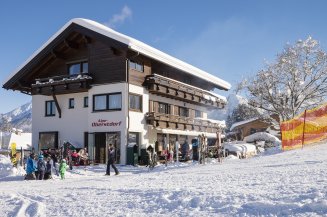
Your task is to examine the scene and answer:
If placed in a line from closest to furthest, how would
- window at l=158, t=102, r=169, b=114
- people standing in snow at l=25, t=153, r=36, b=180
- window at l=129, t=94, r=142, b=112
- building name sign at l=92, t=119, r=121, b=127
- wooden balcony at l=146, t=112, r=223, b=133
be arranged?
people standing in snow at l=25, t=153, r=36, b=180 < building name sign at l=92, t=119, r=121, b=127 < window at l=129, t=94, r=142, b=112 < wooden balcony at l=146, t=112, r=223, b=133 < window at l=158, t=102, r=169, b=114

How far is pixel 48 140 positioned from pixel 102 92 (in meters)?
Result: 6.59

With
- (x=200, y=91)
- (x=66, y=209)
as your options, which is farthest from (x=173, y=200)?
(x=200, y=91)

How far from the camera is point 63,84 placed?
2827 cm

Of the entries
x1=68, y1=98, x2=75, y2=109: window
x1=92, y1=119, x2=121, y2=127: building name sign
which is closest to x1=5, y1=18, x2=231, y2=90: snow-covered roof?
x1=68, y1=98, x2=75, y2=109: window

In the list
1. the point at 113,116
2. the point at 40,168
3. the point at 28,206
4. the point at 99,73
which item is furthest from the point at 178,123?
the point at 28,206

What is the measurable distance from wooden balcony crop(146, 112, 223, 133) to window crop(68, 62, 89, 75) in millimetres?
5880

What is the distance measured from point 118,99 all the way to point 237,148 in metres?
9.23

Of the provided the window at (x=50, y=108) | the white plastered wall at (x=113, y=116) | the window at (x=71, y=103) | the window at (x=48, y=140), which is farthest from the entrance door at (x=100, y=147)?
the window at (x=50, y=108)

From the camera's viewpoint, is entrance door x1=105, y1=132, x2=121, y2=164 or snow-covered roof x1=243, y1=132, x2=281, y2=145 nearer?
entrance door x1=105, y1=132, x2=121, y2=164

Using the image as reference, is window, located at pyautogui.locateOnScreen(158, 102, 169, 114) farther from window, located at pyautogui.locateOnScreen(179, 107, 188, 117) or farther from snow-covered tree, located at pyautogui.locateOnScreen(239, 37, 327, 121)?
snow-covered tree, located at pyautogui.locateOnScreen(239, 37, 327, 121)

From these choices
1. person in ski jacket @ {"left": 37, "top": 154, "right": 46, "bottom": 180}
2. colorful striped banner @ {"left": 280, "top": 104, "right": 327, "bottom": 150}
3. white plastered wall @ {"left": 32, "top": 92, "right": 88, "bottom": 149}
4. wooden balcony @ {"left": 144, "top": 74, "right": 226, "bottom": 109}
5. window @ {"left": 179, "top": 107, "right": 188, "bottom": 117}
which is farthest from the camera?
window @ {"left": 179, "top": 107, "right": 188, "bottom": 117}

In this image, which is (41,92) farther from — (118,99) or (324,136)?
(324,136)

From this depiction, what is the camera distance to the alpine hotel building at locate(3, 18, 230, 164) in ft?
86.5

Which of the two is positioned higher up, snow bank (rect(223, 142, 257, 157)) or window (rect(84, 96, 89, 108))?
window (rect(84, 96, 89, 108))
